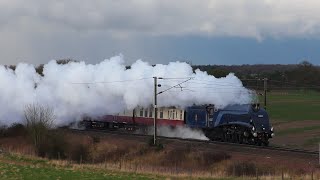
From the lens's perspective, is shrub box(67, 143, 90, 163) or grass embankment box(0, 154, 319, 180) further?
shrub box(67, 143, 90, 163)

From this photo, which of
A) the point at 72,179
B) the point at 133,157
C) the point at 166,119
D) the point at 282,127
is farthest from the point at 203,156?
the point at 282,127

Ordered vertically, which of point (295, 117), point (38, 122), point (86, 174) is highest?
point (38, 122)

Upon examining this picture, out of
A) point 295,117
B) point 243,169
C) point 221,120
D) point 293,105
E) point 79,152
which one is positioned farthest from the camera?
point 293,105

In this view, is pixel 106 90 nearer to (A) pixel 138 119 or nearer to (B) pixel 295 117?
(A) pixel 138 119

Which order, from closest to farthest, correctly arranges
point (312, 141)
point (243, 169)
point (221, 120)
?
point (243, 169) < point (221, 120) < point (312, 141)

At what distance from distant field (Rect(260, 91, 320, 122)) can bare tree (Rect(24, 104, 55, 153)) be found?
1812 inches

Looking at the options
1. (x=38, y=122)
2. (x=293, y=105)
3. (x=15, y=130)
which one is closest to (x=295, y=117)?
(x=293, y=105)

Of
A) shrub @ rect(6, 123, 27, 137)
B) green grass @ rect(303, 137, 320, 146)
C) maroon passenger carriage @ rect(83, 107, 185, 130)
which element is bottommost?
green grass @ rect(303, 137, 320, 146)

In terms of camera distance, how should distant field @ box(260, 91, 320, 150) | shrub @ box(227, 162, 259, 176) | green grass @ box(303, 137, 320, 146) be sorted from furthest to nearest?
distant field @ box(260, 91, 320, 150) < green grass @ box(303, 137, 320, 146) < shrub @ box(227, 162, 259, 176)

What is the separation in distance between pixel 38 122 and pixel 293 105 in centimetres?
6719

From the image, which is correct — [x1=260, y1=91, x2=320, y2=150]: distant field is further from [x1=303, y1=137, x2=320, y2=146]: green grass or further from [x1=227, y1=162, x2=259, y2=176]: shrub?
[x1=227, y1=162, x2=259, y2=176]: shrub

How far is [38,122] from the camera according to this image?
5450 cm

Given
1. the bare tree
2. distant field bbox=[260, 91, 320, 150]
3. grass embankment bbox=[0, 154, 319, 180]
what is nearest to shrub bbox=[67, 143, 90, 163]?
the bare tree

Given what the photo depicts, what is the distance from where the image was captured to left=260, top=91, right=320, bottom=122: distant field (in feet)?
302
